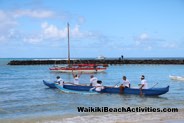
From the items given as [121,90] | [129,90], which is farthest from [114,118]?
[121,90]

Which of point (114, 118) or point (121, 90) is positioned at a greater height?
point (121, 90)

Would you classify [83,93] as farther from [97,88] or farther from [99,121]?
[99,121]

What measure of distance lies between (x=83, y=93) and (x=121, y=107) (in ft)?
19.8

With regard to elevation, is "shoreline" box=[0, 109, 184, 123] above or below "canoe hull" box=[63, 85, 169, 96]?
below

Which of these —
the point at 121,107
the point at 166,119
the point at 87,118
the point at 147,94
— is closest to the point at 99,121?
the point at 87,118

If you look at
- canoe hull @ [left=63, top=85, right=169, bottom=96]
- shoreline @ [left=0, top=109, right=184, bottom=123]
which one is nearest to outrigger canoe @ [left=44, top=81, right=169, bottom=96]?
canoe hull @ [left=63, top=85, right=169, bottom=96]

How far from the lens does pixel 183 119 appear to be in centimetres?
1330

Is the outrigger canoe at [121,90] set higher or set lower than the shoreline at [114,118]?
higher

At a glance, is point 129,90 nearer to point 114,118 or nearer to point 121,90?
point 121,90

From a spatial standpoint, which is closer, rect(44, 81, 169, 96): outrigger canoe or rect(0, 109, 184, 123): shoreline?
rect(0, 109, 184, 123): shoreline

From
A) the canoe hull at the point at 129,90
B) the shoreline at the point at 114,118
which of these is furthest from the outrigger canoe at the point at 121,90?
the shoreline at the point at 114,118

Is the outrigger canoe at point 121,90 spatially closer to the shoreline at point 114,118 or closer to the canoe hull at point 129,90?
the canoe hull at point 129,90

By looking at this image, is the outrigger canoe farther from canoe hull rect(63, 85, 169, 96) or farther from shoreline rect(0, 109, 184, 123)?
shoreline rect(0, 109, 184, 123)

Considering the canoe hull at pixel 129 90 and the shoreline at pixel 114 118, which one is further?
the canoe hull at pixel 129 90
